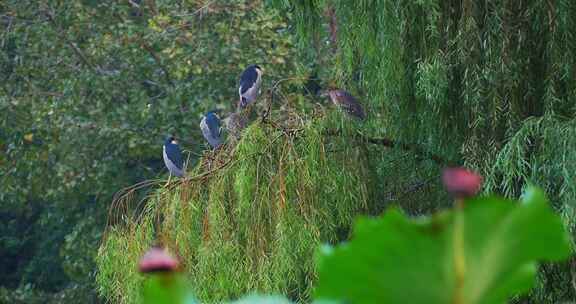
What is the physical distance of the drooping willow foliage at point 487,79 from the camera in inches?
203

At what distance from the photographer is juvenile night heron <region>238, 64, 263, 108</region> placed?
8.21 m

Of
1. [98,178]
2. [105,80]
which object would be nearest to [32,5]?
[105,80]

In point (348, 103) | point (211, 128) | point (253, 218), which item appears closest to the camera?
point (253, 218)

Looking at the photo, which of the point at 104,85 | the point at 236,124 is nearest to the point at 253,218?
the point at 236,124

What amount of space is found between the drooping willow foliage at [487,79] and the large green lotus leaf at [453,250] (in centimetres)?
435

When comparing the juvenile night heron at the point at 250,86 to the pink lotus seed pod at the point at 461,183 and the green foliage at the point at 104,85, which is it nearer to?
the green foliage at the point at 104,85

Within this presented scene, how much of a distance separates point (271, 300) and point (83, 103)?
11.1m

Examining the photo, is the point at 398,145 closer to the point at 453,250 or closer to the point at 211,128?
the point at 211,128

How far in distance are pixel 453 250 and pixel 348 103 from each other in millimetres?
5897

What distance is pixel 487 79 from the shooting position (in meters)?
5.42

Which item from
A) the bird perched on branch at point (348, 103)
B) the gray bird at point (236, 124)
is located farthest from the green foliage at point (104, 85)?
the bird perched on branch at point (348, 103)

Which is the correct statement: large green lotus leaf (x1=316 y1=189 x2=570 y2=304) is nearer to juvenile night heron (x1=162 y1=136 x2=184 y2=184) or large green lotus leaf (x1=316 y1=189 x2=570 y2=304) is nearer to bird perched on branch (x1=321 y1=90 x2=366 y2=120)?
bird perched on branch (x1=321 y1=90 x2=366 y2=120)

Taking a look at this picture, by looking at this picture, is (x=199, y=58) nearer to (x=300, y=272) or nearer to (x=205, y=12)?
(x=205, y=12)

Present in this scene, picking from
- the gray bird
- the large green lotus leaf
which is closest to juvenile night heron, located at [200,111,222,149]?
the gray bird
